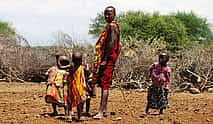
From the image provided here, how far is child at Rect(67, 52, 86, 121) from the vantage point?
17.9ft

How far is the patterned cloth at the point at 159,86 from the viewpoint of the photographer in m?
6.28

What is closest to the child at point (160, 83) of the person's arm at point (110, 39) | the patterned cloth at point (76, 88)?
the person's arm at point (110, 39)

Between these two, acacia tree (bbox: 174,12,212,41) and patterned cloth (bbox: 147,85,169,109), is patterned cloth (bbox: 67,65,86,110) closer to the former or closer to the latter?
patterned cloth (bbox: 147,85,169,109)

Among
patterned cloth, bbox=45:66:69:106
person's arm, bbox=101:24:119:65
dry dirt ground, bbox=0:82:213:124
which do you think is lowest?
dry dirt ground, bbox=0:82:213:124

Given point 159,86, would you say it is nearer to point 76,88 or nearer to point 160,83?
point 160,83

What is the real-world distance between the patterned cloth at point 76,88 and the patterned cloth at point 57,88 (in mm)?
225

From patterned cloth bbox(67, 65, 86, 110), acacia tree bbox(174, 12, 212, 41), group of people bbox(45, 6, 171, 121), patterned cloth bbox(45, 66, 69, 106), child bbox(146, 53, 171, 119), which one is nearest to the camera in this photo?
patterned cloth bbox(67, 65, 86, 110)

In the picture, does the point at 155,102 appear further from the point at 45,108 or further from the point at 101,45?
the point at 45,108

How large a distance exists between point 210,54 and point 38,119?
8.35 m

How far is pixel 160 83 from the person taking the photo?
6.31 metres

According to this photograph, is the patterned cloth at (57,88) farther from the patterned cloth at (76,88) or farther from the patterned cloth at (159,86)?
the patterned cloth at (159,86)

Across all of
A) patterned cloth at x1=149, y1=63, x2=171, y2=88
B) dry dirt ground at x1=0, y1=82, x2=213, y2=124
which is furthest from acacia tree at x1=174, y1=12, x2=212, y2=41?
patterned cloth at x1=149, y1=63, x2=171, y2=88

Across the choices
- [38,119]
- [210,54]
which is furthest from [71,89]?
[210,54]

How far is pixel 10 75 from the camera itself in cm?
1373
